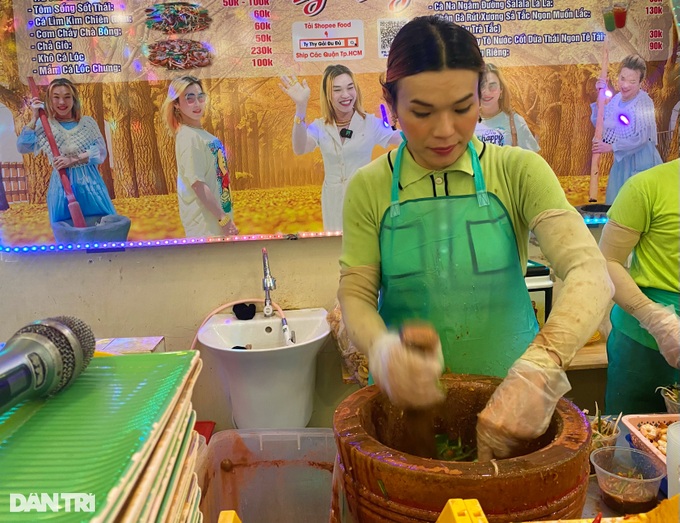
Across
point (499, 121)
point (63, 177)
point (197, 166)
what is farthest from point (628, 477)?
point (63, 177)

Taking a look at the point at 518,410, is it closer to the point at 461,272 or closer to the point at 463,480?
the point at 463,480

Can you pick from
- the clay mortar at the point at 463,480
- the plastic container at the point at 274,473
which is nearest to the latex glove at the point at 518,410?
the clay mortar at the point at 463,480

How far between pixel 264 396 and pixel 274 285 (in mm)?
539

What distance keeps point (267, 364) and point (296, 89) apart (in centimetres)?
132

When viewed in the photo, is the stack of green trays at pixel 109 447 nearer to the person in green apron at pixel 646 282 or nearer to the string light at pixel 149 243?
the person in green apron at pixel 646 282

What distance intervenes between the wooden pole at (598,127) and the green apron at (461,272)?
1726 millimetres

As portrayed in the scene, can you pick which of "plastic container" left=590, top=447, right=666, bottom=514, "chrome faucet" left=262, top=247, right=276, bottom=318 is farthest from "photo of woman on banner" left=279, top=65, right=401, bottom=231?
"plastic container" left=590, top=447, right=666, bottom=514

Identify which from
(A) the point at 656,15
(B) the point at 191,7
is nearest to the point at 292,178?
(B) the point at 191,7

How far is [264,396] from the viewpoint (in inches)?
100

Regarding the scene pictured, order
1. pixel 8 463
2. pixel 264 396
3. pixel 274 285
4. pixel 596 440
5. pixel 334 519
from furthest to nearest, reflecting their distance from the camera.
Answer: pixel 274 285, pixel 264 396, pixel 596 440, pixel 334 519, pixel 8 463

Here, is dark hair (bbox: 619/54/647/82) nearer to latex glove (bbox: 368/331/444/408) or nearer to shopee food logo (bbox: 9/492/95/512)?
latex glove (bbox: 368/331/444/408)

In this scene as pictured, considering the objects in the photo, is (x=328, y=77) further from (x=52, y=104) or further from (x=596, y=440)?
(x=596, y=440)

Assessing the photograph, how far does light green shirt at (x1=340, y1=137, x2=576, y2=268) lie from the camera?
4.48ft

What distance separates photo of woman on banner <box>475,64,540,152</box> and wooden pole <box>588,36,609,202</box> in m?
0.35
